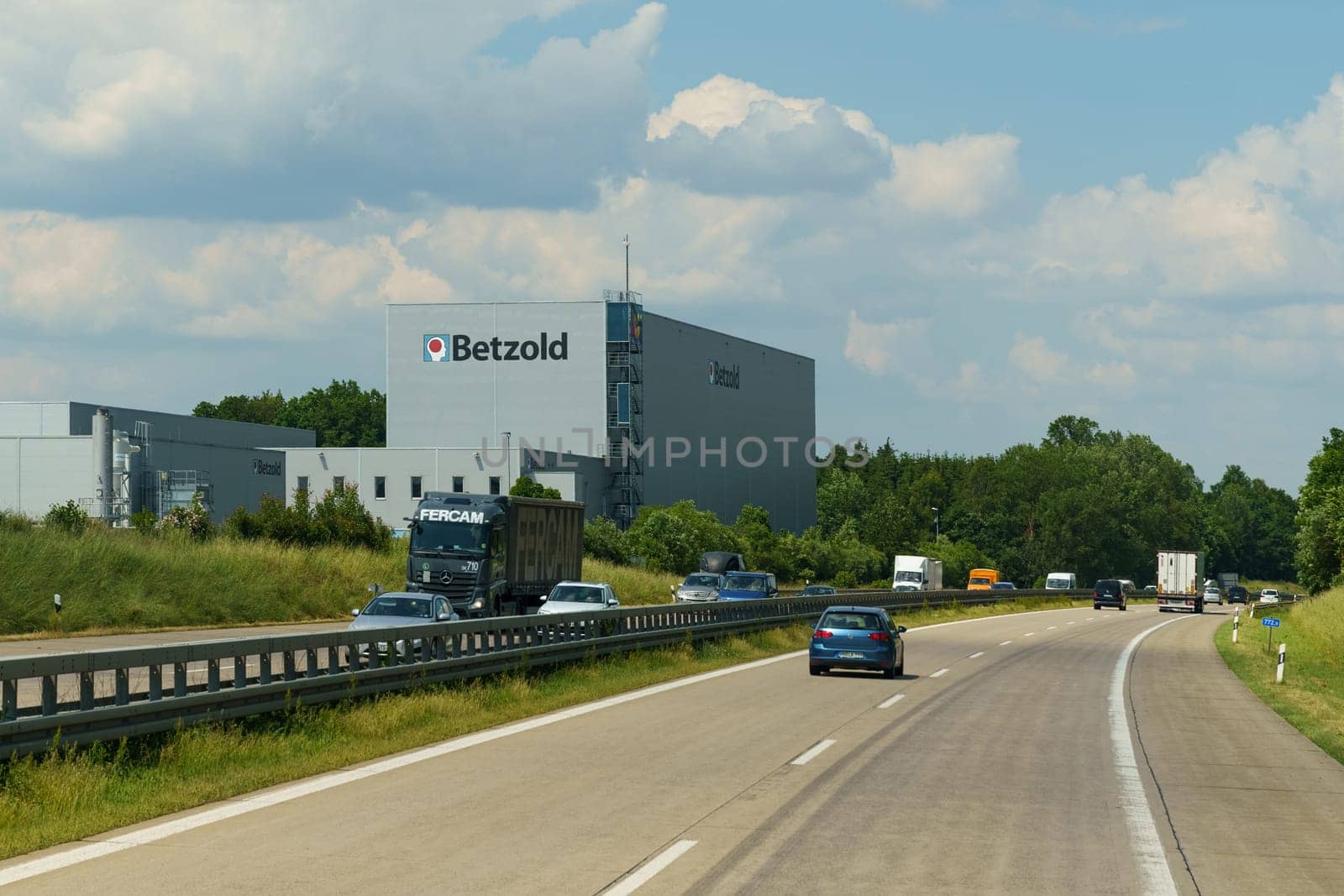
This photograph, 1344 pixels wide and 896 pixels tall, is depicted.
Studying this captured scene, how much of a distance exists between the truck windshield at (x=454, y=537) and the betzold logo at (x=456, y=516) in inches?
2.7

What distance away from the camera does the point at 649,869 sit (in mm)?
9352

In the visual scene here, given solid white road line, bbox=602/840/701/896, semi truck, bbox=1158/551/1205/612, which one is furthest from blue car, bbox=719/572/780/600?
semi truck, bbox=1158/551/1205/612

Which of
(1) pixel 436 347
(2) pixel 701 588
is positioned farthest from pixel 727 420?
(2) pixel 701 588

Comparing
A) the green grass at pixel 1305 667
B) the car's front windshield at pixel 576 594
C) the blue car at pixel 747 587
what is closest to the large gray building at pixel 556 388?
the green grass at pixel 1305 667

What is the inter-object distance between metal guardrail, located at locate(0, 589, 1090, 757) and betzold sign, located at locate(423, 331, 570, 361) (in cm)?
7548

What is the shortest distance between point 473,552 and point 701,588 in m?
14.5

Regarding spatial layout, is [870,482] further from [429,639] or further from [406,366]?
[429,639]

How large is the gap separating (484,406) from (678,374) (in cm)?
1454

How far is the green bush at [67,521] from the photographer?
143ft

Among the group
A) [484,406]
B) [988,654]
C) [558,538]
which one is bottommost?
[988,654]

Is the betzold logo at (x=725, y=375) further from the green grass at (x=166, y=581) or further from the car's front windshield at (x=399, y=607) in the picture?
the car's front windshield at (x=399, y=607)

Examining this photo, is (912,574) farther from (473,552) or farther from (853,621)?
(853,621)

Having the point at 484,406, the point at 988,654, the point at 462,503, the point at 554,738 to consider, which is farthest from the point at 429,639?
the point at 484,406

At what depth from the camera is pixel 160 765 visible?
42.4 feet
